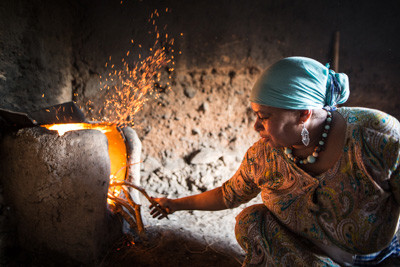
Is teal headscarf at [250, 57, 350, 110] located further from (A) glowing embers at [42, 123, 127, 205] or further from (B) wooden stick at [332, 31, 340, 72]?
(B) wooden stick at [332, 31, 340, 72]

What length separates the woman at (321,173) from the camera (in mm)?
1191

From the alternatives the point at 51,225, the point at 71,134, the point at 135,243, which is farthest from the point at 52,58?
the point at 135,243

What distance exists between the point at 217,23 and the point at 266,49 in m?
0.83

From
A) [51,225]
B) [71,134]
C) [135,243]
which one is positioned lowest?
[135,243]

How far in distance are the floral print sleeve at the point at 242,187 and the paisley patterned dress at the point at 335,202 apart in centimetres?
8

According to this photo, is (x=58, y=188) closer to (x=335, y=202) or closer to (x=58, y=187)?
(x=58, y=187)

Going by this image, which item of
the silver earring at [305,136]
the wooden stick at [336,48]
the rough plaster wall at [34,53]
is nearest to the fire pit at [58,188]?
the rough plaster wall at [34,53]

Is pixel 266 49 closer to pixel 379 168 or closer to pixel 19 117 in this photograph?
pixel 379 168

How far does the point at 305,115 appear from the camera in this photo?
4.15 feet

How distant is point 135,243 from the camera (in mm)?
2092

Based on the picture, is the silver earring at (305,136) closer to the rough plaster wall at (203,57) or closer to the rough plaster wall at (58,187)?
the rough plaster wall at (58,187)

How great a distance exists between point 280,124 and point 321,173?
1.18ft

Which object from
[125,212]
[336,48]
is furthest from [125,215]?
[336,48]

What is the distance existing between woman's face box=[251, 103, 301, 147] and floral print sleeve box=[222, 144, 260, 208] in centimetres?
32
